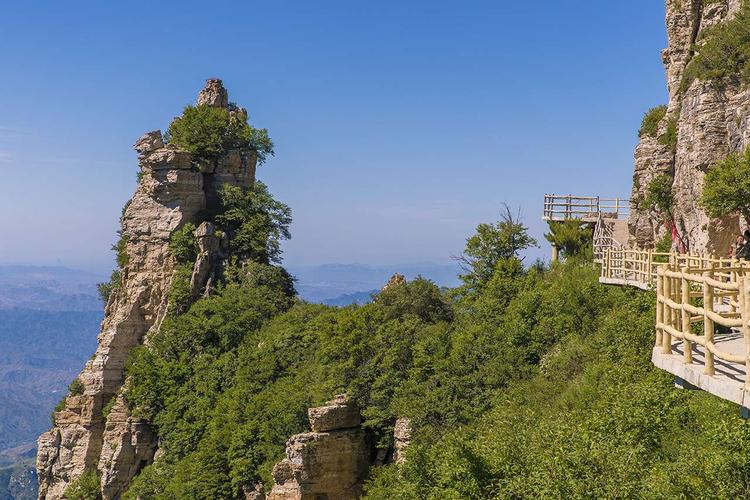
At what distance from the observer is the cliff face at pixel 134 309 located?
173ft

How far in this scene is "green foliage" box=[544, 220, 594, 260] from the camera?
52.3 m

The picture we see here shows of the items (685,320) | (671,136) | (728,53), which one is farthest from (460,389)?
Answer: (685,320)

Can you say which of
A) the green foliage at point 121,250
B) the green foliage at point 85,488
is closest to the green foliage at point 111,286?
the green foliage at point 121,250

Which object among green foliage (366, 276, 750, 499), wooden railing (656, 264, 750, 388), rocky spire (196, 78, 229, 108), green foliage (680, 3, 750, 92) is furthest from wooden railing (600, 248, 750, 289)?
rocky spire (196, 78, 229, 108)

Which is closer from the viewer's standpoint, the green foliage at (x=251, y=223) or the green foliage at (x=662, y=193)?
the green foliage at (x=662, y=193)

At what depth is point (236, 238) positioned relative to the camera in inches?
2392

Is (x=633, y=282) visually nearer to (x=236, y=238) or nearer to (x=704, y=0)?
(x=704, y=0)

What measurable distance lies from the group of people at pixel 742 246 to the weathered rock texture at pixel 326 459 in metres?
19.5

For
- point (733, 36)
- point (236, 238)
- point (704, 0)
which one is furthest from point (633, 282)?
point (236, 238)

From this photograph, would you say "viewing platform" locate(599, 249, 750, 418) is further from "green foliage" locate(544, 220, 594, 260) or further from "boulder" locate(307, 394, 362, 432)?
"green foliage" locate(544, 220, 594, 260)

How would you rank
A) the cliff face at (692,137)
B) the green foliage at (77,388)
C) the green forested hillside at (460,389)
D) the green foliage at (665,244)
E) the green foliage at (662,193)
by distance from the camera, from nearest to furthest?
the green forested hillside at (460,389)
the cliff face at (692,137)
the green foliage at (665,244)
the green foliage at (662,193)
the green foliage at (77,388)

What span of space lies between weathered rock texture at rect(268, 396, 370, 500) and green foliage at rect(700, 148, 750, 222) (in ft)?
64.8

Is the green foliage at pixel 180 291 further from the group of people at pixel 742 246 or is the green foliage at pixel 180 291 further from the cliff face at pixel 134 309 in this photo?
the group of people at pixel 742 246

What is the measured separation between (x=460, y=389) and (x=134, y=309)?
31008 mm
